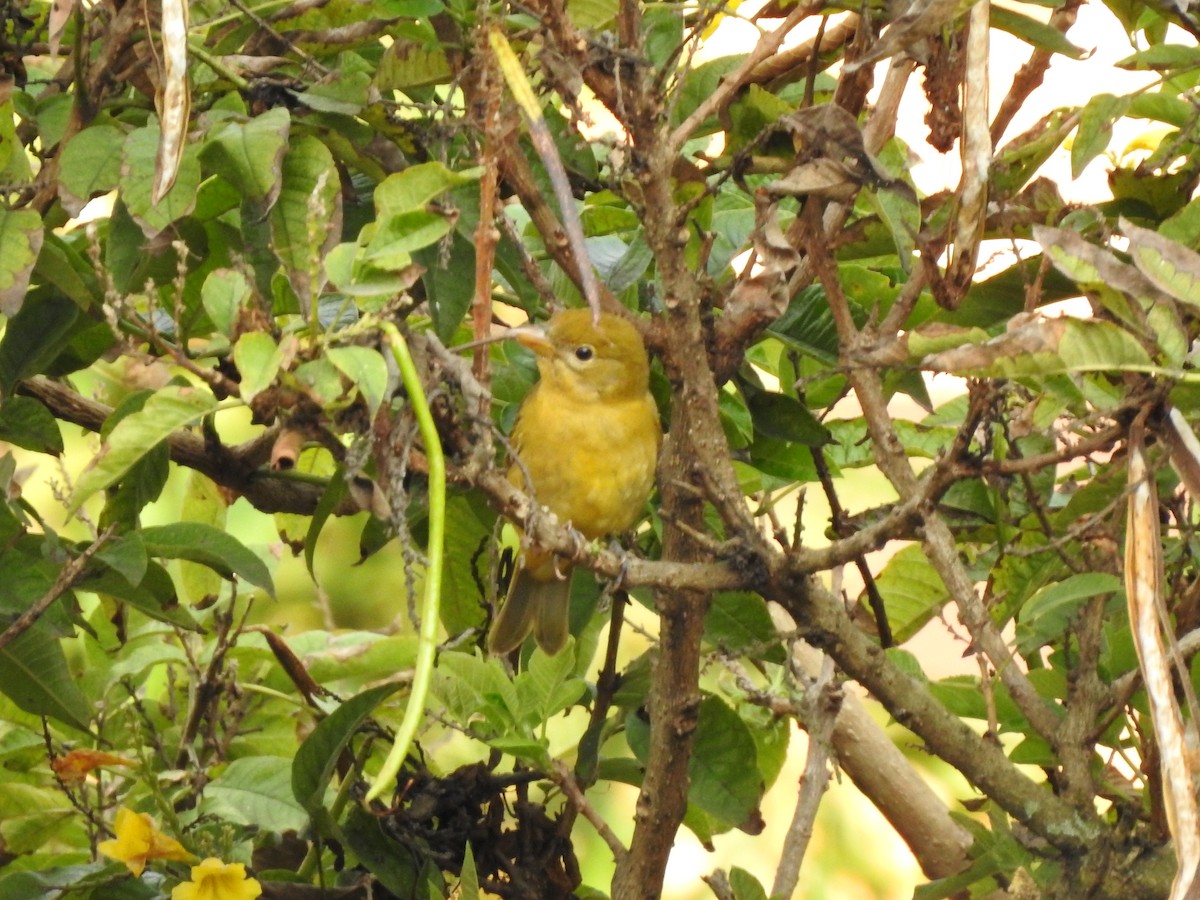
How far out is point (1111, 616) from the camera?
7.26 ft

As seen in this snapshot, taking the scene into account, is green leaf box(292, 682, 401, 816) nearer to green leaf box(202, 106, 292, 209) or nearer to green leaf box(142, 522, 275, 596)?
green leaf box(142, 522, 275, 596)

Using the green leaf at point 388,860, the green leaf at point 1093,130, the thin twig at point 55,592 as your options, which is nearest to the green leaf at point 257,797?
the green leaf at point 388,860

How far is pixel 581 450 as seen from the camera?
298 cm

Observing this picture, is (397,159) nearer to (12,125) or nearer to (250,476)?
(12,125)

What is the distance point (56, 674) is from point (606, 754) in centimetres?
176

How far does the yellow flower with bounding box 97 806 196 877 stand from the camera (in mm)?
1833

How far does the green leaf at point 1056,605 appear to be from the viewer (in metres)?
1.72

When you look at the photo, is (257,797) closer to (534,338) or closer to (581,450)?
(534,338)

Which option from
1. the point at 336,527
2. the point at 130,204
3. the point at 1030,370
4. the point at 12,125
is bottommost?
the point at 1030,370

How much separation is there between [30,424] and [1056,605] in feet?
4.42

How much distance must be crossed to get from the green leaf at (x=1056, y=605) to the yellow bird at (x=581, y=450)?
0.87 m

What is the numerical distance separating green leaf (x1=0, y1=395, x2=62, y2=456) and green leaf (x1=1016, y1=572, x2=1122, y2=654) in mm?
1286

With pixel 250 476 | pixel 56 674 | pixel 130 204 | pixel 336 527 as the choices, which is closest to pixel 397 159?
pixel 130 204

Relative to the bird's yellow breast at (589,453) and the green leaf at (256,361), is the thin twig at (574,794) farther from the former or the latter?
the bird's yellow breast at (589,453)
